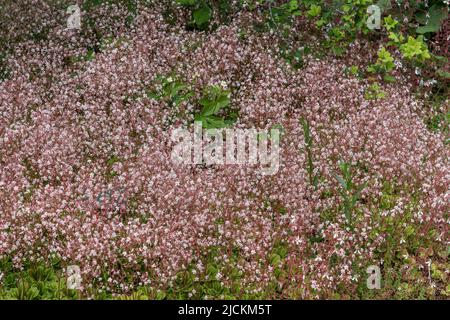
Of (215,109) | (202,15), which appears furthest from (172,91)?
(202,15)

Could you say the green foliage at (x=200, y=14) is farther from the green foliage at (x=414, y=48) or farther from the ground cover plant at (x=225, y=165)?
the green foliage at (x=414, y=48)

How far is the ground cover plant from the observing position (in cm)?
617

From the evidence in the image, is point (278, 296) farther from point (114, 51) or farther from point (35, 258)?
point (114, 51)

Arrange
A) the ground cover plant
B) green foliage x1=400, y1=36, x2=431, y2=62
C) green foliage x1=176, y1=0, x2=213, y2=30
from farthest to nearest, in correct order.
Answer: green foliage x1=176, y1=0, x2=213, y2=30
green foliage x1=400, y1=36, x2=431, y2=62
the ground cover plant

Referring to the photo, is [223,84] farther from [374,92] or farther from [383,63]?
[383,63]

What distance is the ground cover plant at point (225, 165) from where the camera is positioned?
6.17 metres

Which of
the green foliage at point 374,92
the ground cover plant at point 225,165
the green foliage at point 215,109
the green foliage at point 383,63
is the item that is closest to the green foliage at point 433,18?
the ground cover plant at point 225,165

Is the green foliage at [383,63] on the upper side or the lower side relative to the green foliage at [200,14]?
lower

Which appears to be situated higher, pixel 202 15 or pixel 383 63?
pixel 202 15

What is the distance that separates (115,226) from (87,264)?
0.57 metres

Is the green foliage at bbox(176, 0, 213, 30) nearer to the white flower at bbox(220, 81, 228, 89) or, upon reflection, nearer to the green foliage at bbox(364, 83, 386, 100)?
the white flower at bbox(220, 81, 228, 89)

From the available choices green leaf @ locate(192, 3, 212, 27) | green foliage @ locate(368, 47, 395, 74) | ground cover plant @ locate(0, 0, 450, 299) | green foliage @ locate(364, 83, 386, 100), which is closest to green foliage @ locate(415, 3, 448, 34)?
ground cover plant @ locate(0, 0, 450, 299)

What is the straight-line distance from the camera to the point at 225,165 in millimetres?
7441
